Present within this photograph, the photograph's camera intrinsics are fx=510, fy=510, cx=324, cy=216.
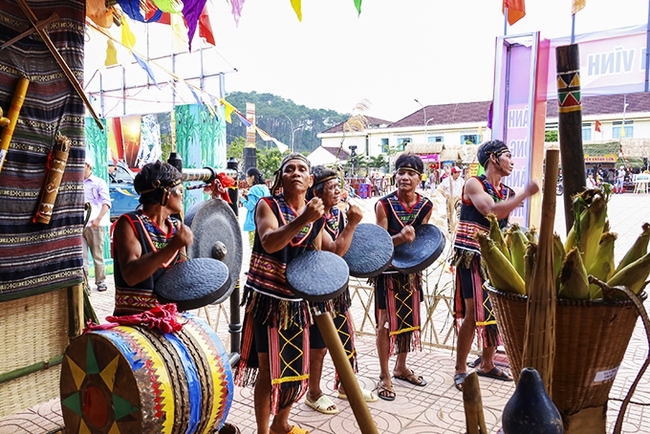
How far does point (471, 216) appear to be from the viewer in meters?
3.89

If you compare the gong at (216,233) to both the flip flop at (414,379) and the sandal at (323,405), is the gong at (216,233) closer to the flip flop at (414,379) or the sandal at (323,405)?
the sandal at (323,405)

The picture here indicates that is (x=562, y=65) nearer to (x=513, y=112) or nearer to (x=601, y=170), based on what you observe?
(x=513, y=112)

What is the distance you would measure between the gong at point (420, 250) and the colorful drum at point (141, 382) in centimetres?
167

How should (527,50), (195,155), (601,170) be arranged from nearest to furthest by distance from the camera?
(527,50)
(195,155)
(601,170)

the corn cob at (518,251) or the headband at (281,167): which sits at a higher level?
the headband at (281,167)

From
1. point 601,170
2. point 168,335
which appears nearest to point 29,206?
point 168,335

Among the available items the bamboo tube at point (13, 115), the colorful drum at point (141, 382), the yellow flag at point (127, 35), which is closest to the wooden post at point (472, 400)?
the colorful drum at point (141, 382)

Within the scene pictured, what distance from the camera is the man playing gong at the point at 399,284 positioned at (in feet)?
12.3

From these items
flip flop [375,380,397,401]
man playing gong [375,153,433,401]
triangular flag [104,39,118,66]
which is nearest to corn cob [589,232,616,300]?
man playing gong [375,153,433,401]

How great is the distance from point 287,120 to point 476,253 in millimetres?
61092

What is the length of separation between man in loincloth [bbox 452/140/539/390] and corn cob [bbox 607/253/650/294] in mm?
2476

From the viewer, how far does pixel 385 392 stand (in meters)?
3.69

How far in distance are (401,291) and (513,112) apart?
2575 mm

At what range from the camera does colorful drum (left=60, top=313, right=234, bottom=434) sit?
198 centimetres
